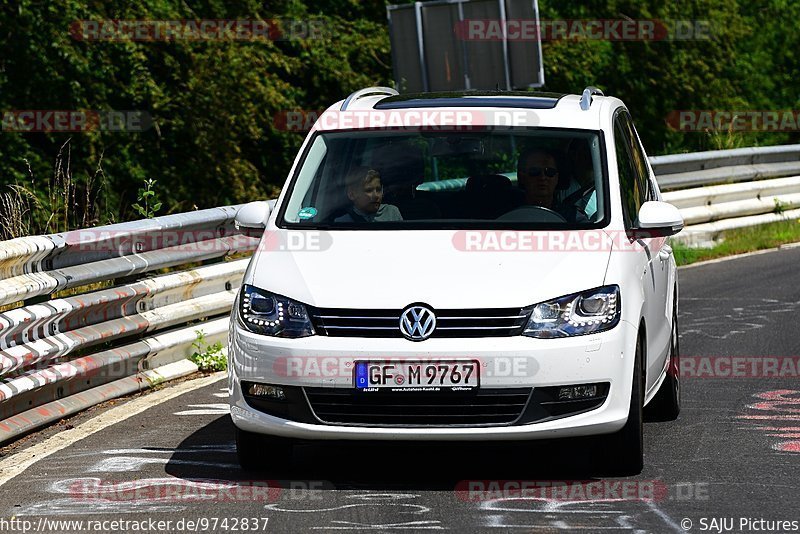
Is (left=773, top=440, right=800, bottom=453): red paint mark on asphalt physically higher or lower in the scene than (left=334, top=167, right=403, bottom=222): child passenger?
lower

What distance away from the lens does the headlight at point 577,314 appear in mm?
7086

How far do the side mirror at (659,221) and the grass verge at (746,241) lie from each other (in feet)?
30.4

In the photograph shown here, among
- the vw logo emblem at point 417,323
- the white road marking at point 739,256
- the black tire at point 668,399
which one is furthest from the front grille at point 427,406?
the white road marking at point 739,256

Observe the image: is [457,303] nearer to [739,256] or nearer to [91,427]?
[91,427]

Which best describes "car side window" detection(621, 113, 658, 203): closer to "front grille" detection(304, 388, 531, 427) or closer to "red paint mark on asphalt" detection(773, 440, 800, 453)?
"red paint mark on asphalt" detection(773, 440, 800, 453)

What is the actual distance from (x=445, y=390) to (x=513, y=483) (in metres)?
0.61

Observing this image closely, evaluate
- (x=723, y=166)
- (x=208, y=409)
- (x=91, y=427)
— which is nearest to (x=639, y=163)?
(x=208, y=409)

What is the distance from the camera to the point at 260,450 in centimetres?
760

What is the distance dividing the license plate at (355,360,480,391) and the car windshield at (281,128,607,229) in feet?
3.39

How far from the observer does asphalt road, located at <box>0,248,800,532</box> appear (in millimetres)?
6586

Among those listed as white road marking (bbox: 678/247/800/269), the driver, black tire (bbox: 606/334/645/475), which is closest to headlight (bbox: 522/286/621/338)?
black tire (bbox: 606/334/645/475)

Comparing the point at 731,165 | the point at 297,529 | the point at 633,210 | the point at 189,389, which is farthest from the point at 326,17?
the point at 297,529

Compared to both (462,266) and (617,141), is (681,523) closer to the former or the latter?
(462,266)

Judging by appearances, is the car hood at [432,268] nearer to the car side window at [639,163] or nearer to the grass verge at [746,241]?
the car side window at [639,163]
